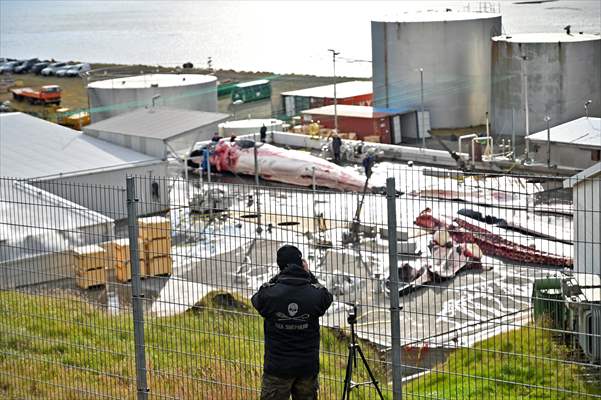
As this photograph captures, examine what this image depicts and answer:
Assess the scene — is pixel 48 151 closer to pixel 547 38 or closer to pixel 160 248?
pixel 160 248

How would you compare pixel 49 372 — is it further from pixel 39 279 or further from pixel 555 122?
pixel 555 122

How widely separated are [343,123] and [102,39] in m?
117

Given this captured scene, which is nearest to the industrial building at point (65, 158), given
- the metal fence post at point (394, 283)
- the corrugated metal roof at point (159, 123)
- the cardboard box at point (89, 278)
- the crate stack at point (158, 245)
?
the corrugated metal roof at point (159, 123)

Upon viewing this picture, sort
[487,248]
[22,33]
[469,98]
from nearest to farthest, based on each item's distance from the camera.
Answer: [487,248], [469,98], [22,33]

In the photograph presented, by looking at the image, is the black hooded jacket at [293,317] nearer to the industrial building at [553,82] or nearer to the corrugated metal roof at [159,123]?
the corrugated metal roof at [159,123]

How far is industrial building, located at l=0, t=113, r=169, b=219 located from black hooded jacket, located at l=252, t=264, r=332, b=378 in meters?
22.3

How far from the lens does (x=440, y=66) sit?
47844 mm

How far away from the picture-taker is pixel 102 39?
6112 inches

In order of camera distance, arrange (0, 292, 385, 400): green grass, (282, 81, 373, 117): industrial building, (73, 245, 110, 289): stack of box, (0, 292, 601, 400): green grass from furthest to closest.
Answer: (282, 81, 373, 117): industrial building, (73, 245, 110, 289): stack of box, (0, 292, 385, 400): green grass, (0, 292, 601, 400): green grass

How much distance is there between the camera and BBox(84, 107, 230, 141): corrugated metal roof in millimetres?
33906

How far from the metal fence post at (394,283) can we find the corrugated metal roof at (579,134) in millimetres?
26033

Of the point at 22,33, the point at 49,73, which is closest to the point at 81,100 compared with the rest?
the point at 49,73

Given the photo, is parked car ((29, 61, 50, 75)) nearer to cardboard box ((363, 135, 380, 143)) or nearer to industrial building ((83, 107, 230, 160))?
cardboard box ((363, 135, 380, 143))

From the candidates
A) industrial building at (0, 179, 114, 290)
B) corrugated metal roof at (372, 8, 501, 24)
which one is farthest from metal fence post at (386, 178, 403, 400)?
corrugated metal roof at (372, 8, 501, 24)
